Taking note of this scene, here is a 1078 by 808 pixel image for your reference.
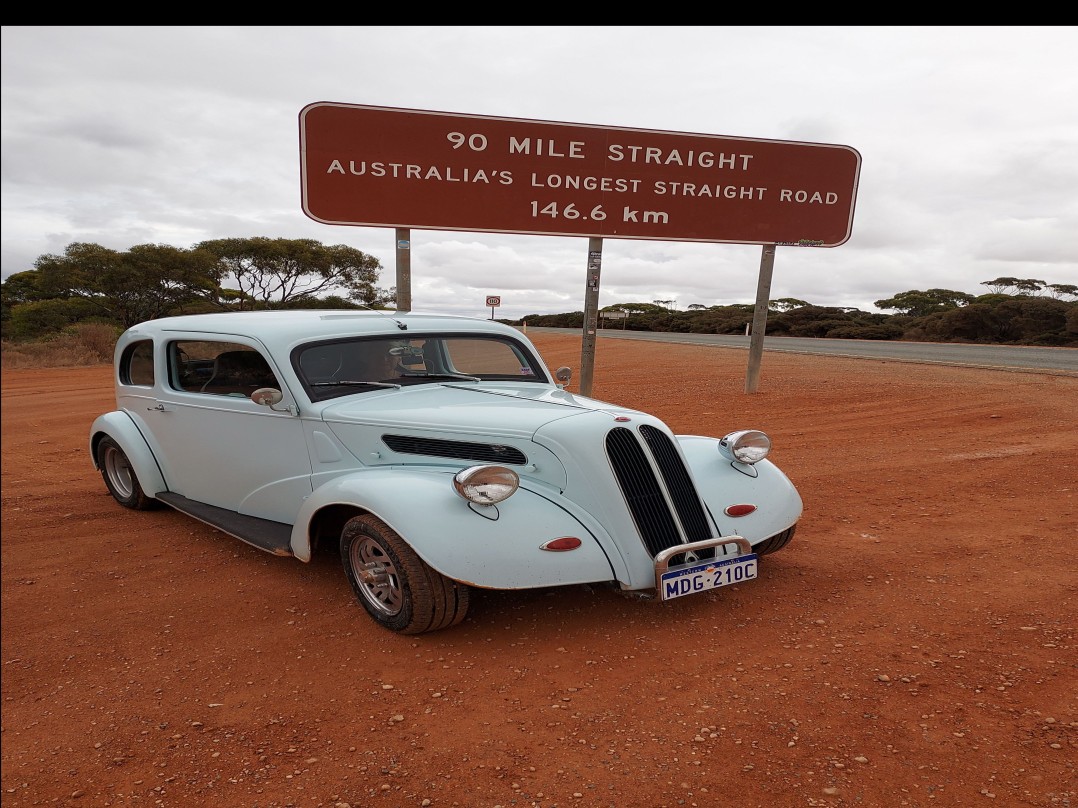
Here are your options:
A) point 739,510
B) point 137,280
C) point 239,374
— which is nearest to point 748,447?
point 739,510

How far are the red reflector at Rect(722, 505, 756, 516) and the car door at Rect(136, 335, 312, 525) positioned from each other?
88.2 inches

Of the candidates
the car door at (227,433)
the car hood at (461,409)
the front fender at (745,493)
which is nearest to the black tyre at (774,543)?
the front fender at (745,493)

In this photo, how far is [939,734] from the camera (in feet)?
7.85

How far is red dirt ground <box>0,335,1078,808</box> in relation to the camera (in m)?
2.15

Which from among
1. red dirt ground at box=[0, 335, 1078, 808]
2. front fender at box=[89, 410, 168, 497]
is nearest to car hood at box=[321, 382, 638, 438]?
red dirt ground at box=[0, 335, 1078, 808]

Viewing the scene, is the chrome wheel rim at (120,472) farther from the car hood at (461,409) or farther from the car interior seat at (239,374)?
the car hood at (461,409)

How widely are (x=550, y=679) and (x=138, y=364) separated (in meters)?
3.73

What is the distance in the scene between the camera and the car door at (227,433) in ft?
12.4

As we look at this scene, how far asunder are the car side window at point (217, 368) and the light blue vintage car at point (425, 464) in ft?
0.04

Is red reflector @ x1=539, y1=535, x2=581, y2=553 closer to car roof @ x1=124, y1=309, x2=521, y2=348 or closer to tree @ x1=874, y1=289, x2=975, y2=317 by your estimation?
car roof @ x1=124, y1=309, x2=521, y2=348

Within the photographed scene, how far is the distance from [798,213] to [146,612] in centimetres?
1034
